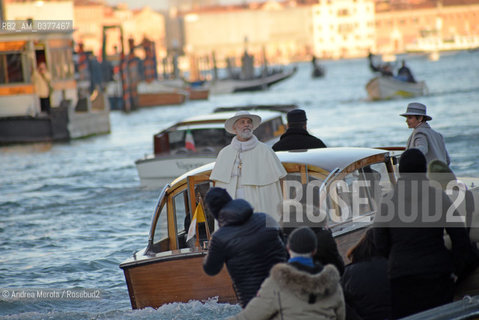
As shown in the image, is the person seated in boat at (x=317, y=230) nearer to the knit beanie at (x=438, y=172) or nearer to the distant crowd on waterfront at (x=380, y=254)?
the distant crowd on waterfront at (x=380, y=254)

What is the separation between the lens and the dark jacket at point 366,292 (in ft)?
17.4

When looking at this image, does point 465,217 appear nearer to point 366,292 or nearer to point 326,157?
point 366,292

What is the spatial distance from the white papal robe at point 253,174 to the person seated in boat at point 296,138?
1.37 m

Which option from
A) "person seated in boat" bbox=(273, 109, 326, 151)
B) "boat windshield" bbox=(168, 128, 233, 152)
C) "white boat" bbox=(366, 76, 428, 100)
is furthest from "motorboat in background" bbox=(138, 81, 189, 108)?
"person seated in boat" bbox=(273, 109, 326, 151)

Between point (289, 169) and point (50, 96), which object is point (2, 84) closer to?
point (50, 96)

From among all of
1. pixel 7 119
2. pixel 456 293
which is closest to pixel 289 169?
pixel 456 293

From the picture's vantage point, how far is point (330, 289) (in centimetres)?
449

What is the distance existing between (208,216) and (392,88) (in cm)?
3097

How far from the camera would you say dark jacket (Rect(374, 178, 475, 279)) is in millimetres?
4977

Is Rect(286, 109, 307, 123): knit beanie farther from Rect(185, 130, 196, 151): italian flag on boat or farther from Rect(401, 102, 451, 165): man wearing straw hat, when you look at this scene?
Rect(185, 130, 196, 151): italian flag on boat

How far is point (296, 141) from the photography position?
8.38 meters

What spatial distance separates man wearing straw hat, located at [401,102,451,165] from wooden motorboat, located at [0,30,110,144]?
68.5 feet

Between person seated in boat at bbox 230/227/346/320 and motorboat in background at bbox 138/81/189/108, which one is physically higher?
person seated in boat at bbox 230/227/346/320

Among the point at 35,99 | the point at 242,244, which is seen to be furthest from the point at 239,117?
the point at 35,99
